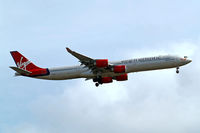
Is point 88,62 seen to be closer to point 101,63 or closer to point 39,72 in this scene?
point 101,63

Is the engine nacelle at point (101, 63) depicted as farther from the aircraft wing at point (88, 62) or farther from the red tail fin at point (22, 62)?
the red tail fin at point (22, 62)

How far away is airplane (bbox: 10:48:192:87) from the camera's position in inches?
2675

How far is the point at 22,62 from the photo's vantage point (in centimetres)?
7650

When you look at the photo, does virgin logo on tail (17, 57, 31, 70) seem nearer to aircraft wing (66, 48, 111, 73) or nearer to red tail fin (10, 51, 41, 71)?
red tail fin (10, 51, 41, 71)

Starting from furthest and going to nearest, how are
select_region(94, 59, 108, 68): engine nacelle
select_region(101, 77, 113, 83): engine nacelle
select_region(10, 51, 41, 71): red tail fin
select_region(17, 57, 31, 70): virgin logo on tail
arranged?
1. select_region(17, 57, 31, 70): virgin logo on tail
2. select_region(10, 51, 41, 71): red tail fin
3. select_region(101, 77, 113, 83): engine nacelle
4. select_region(94, 59, 108, 68): engine nacelle

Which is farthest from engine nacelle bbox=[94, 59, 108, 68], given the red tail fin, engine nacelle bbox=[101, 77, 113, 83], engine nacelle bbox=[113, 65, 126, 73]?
the red tail fin

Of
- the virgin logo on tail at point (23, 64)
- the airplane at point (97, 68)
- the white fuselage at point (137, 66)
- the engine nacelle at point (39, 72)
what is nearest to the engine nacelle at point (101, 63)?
the airplane at point (97, 68)

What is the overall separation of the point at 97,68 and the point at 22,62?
16.6m

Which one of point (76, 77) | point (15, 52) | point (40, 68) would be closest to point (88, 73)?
point (76, 77)

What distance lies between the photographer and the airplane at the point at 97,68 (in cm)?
6794

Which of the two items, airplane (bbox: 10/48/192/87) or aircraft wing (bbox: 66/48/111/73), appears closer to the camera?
aircraft wing (bbox: 66/48/111/73)

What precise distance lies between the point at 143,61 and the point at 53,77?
17806mm

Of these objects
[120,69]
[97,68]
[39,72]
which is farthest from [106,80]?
[39,72]

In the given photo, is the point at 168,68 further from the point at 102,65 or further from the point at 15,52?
the point at 15,52
